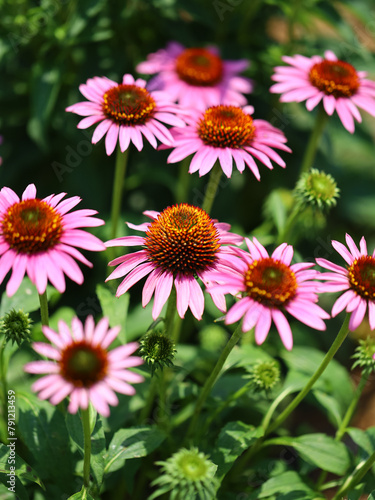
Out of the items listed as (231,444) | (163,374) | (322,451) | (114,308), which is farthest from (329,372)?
(114,308)

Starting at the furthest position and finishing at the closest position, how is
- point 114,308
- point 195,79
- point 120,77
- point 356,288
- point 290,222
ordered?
point 120,77
point 195,79
point 290,222
point 114,308
point 356,288

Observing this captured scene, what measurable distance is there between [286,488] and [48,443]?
856mm

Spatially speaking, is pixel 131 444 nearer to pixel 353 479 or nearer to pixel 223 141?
pixel 353 479

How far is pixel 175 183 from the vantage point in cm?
302

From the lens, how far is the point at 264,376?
189cm

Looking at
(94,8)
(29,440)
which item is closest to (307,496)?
(29,440)

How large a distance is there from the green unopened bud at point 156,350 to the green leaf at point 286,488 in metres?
0.61

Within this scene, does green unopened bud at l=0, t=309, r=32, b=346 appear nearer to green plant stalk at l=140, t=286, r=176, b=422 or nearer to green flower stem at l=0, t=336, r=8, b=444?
green flower stem at l=0, t=336, r=8, b=444

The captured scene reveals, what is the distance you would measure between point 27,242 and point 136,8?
7.24ft

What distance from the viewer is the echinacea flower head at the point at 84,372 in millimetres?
1166

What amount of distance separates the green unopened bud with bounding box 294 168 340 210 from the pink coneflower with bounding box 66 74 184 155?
54 cm

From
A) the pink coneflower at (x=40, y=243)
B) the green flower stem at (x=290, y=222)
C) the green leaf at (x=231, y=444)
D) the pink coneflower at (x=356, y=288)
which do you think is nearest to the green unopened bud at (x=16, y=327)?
the pink coneflower at (x=40, y=243)

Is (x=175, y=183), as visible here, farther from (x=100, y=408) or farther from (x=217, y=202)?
(x=100, y=408)

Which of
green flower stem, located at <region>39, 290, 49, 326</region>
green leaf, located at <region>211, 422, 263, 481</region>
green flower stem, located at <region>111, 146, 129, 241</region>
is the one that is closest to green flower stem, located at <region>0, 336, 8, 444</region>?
green flower stem, located at <region>39, 290, 49, 326</region>
